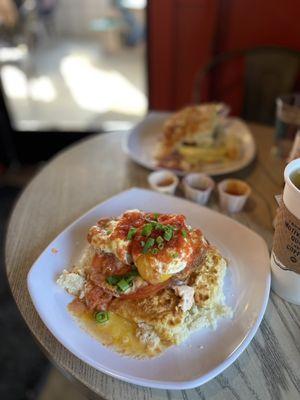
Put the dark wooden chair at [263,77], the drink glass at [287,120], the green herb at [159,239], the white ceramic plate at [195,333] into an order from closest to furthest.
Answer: the white ceramic plate at [195,333]
the green herb at [159,239]
the drink glass at [287,120]
the dark wooden chair at [263,77]

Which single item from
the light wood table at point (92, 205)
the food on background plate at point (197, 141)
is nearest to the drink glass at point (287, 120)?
the light wood table at point (92, 205)

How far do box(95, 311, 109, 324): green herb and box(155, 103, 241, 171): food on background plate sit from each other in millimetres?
767

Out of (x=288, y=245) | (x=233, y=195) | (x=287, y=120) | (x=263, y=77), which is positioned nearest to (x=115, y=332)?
(x=288, y=245)

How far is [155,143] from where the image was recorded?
5.57 feet

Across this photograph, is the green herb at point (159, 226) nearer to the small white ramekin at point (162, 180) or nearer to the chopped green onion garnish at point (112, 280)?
the chopped green onion garnish at point (112, 280)

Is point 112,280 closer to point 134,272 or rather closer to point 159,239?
point 134,272

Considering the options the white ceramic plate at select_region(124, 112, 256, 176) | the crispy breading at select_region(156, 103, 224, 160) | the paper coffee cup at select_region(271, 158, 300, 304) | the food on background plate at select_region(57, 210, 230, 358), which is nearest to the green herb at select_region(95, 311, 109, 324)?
the food on background plate at select_region(57, 210, 230, 358)

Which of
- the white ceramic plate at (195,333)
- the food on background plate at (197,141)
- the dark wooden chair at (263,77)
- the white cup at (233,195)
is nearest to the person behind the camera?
the white ceramic plate at (195,333)

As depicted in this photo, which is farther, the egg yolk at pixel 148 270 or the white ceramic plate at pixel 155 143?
the white ceramic plate at pixel 155 143

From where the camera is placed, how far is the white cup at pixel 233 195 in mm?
1243

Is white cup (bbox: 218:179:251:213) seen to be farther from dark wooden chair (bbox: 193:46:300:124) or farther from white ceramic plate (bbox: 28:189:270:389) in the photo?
dark wooden chair (bbox: 193:46:300:124)

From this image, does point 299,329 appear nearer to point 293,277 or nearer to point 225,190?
point 293,277

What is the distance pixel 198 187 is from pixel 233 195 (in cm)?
15

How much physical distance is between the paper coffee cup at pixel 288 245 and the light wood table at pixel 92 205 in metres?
0.04
